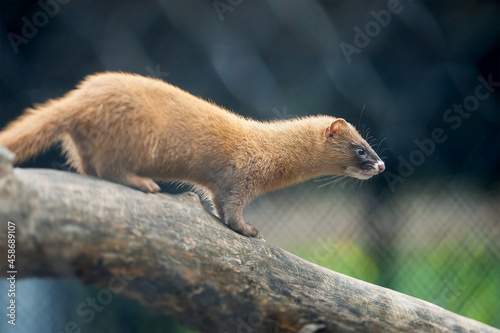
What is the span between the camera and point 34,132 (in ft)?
5.66

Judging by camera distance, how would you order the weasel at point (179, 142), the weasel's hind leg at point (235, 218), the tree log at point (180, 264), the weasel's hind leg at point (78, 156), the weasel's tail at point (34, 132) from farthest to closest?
the weasel's hind leg at point (235, 218), the weasel's hind leg at point (78, 156), the weasel at point (179, 142), the weasel's tail at point (34, 132), the tree log at point (180, 264)

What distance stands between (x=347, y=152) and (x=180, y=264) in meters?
1.27

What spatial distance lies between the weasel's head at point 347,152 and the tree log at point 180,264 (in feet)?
2.22

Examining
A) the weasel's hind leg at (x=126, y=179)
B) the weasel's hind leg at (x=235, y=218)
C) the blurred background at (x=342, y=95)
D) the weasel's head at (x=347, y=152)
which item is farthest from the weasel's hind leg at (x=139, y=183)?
the weasel's head at (x=347, y=152)

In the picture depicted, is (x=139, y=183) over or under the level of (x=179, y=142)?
under

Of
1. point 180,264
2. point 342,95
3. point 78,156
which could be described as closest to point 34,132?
point 78,156

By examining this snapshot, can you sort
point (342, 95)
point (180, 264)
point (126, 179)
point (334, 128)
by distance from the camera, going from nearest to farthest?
point (180, 264), point (126, 179), point (334, 128), point (342, 95)

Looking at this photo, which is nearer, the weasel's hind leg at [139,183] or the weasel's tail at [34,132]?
the weasel's tail at [34,132]

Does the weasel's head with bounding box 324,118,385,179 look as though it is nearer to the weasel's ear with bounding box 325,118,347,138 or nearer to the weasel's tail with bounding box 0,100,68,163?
the weasel's ear with bounding box 325,118,347,138

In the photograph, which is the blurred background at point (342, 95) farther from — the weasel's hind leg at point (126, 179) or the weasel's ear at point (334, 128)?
the weasel's hind leg at point (126, 179)

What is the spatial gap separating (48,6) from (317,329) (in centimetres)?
184

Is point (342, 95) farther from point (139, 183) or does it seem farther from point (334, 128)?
point (139, 183)

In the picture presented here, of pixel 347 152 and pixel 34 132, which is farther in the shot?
pixel 347 152

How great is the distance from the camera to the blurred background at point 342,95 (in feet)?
7.75
